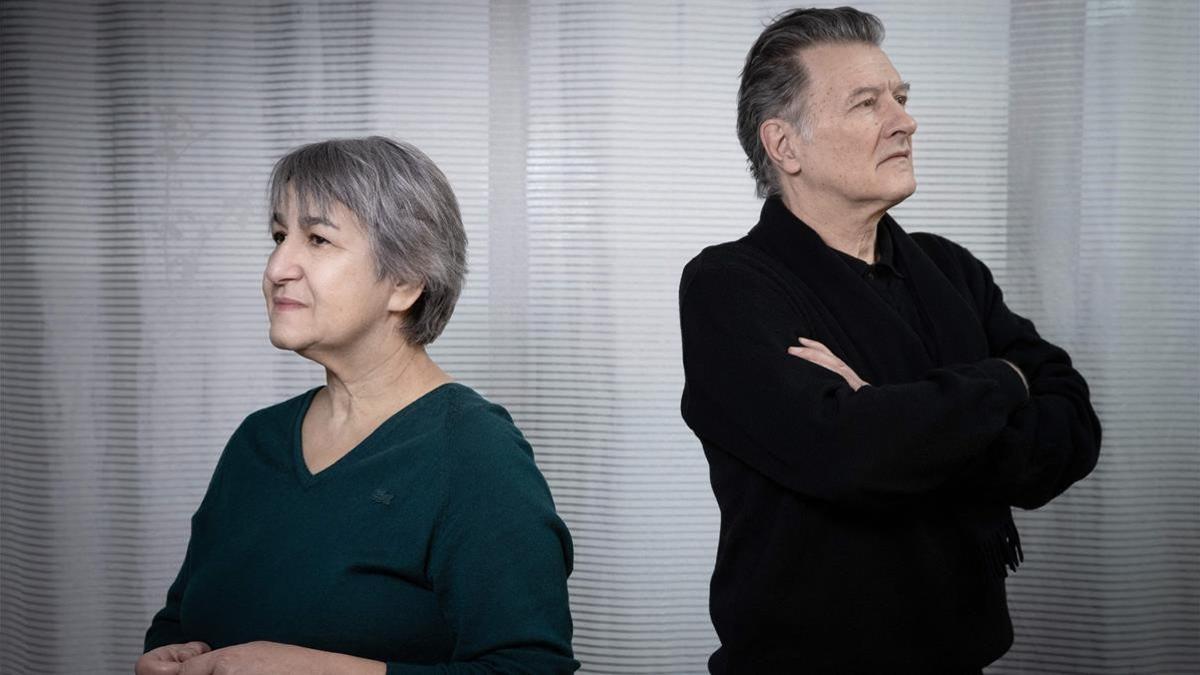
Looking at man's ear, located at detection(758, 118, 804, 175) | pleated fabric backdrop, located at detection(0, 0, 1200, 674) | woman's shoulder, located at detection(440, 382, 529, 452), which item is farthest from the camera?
pleated fabric backdrop, located at detection(0, 0, 1200, 674)

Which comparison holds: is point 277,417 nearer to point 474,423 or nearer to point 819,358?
point 474,423

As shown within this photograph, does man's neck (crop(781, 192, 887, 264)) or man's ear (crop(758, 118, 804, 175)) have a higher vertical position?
man's ear (crop(758, 118, 804, 175))

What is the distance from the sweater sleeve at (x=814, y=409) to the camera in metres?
1.44

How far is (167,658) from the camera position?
4.61ft

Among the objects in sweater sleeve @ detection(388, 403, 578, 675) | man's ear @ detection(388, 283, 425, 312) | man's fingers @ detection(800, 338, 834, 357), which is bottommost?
sweater sleeve @ detection(388, 403, 578, 675)

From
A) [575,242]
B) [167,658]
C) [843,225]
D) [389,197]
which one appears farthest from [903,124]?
[167,658]

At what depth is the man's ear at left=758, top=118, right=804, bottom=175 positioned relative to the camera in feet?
5.70

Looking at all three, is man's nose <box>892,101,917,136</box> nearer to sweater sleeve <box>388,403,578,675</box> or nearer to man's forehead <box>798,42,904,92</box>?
man's forehead <box>798,42,904,92</box>

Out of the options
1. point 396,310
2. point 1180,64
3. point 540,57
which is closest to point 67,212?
point 540,57

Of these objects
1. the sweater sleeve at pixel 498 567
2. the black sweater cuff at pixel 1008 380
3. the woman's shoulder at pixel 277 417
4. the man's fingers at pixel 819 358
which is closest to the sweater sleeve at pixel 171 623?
the woman's shoulder at pixel 277 417

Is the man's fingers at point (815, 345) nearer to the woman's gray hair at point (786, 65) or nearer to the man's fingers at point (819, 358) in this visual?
the man's fingers at point (819, 358)

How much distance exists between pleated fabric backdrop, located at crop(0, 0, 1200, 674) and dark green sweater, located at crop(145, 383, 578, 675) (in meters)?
1.15

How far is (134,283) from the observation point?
265 cm

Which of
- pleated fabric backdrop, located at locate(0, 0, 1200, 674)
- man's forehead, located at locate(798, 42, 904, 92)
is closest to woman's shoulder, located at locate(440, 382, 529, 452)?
man's forehead, located at locate(798, 42, 904, 92)
